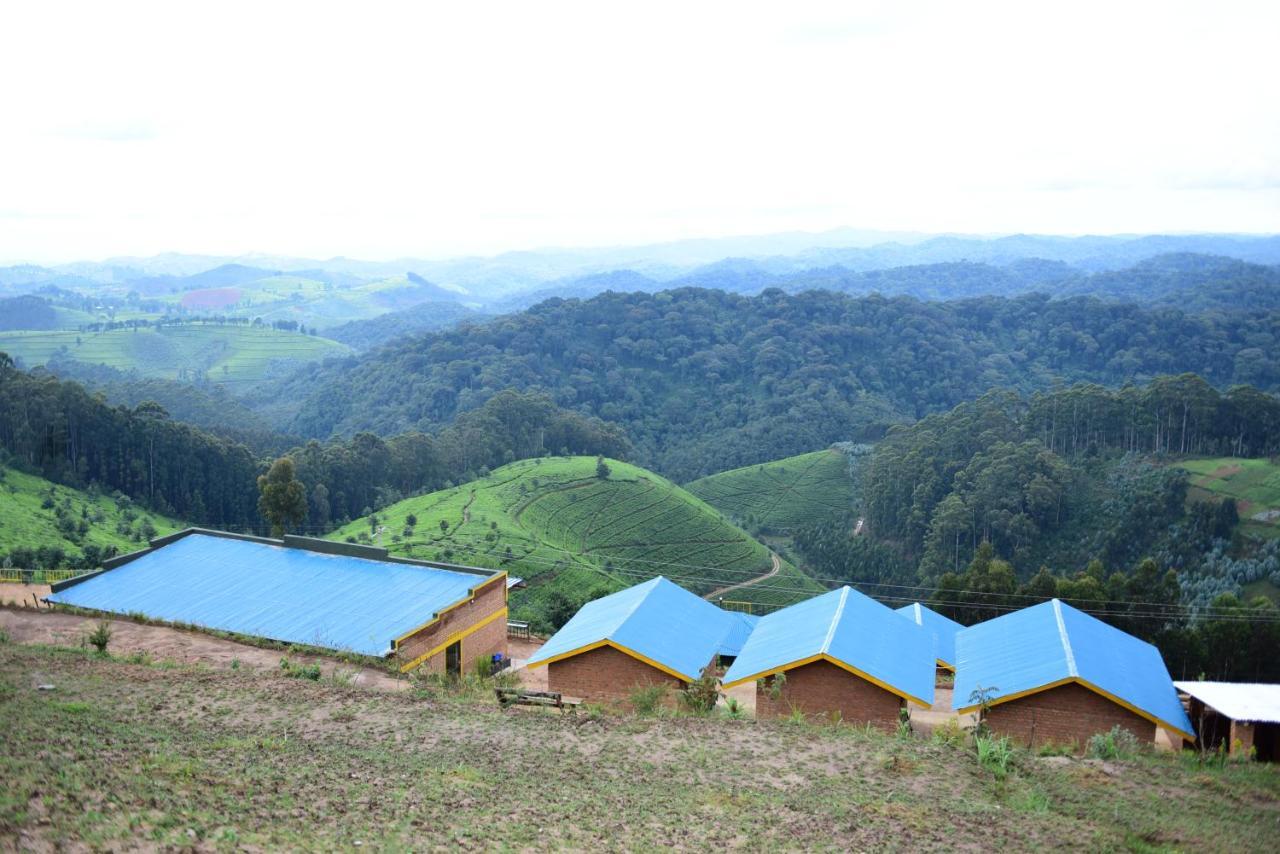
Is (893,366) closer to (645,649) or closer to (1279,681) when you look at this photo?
(1279,681)

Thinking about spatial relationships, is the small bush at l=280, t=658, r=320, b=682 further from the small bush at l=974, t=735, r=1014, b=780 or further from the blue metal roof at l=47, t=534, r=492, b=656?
the small bush at l=974, t=735, r=1014, b=780

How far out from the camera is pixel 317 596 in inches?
906

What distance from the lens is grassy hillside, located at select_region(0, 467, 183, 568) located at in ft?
127

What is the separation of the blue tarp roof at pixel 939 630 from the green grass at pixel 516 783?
805 cm

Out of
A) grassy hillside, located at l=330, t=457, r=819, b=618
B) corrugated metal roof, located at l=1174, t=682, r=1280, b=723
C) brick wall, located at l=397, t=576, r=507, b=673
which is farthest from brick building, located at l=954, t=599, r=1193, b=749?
grassy hillside, located at l=330, t=457, r=819, b=618

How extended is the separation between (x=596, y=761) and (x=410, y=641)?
8451 mm

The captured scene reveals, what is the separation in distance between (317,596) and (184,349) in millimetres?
151085

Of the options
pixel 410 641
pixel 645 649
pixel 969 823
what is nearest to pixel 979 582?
pixel 645 649

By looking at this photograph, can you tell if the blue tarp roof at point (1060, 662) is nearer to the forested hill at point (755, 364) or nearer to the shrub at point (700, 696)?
the shrub at point (700, 696)

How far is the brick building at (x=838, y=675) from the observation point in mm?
17719

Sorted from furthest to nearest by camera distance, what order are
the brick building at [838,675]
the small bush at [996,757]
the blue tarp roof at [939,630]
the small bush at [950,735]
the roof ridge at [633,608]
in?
1. the blue tarp roof at [939,630]
2. the roof ridge at [633,608]
3. the brick building at [838,675]
4. the small bush at [950,735]
5. the small bush at [996,757]

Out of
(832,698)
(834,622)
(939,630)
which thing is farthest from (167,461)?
(832,698)

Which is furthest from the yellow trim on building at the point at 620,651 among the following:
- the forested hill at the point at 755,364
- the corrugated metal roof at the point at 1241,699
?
the forested hill at the point at 755,364

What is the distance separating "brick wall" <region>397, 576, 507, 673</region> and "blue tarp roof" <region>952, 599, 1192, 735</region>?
10848mm
